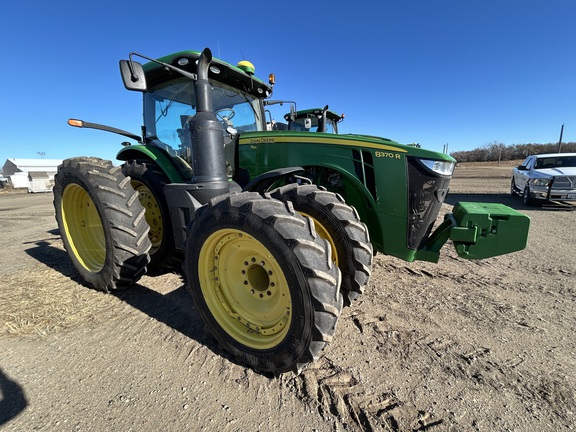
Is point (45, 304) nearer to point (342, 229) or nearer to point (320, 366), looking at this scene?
point (320, 366)

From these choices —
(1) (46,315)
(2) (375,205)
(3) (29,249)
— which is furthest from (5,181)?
(2) (375,205)

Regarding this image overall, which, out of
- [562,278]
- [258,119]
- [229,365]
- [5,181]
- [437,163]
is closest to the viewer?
[229,365]

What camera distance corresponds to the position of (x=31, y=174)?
24.6 meters

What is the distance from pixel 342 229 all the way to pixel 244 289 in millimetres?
881

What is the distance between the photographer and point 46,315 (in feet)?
8.77

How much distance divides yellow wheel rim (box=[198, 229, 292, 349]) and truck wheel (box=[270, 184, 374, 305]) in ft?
1.70

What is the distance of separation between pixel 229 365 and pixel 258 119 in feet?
9.62

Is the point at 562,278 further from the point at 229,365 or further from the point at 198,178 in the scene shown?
the point at 198,178

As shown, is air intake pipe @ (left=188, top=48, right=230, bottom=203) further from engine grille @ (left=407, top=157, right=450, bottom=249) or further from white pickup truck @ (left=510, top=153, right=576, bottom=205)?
white pickup truck @ (left=510, top=153, right=576, bottom=205)

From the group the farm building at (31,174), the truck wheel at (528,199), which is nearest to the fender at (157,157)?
the truck wheel at (528,199)

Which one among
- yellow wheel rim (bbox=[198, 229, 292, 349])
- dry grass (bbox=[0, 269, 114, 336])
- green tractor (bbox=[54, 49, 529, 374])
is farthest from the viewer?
dry grass (bbox=[0, 269, 114, 336])

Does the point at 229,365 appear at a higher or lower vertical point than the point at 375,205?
lower

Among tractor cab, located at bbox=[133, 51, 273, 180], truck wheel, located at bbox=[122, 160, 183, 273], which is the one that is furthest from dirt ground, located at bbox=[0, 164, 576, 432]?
tractor cab, located at bbox=[133, 51, 273, 180]

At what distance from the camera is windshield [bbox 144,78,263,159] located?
132 inches
